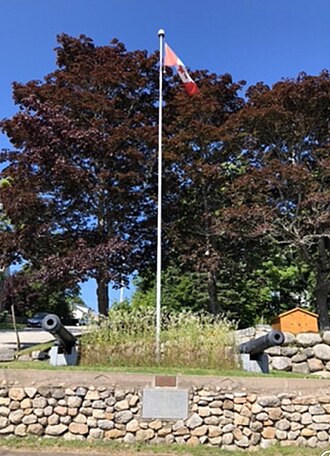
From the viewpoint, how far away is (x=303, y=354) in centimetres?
1095

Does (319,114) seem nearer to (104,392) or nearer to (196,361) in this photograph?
(196,361)

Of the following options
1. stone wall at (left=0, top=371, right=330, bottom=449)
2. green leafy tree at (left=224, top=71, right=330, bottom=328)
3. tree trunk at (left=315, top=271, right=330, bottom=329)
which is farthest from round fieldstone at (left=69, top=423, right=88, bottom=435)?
tree trunk at (left=315, top=271, right=330, bottom=329)

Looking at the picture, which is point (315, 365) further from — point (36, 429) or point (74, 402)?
point (36, 429)

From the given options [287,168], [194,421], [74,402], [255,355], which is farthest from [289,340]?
[74,402]

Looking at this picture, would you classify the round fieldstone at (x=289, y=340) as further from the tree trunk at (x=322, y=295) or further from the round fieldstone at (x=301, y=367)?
the tree trunk at (x=322, y=295)

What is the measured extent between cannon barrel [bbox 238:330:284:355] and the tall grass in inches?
9.3

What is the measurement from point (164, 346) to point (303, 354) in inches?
169

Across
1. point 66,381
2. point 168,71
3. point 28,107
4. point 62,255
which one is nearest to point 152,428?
point 66,381

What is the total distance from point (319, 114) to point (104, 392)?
Answer: 1000 centimetres

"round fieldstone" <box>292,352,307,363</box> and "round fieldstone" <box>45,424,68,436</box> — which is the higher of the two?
"round fieldstone" <box>292,352,307,363</box>

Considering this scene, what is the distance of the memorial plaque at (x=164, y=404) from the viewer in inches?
265

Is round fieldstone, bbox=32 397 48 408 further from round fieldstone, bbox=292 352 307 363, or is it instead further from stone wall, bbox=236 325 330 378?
round fieldstone, bbox=292 352 307 363

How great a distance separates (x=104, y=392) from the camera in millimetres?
6824

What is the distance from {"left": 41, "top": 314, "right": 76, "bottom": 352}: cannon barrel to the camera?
7.29 m
